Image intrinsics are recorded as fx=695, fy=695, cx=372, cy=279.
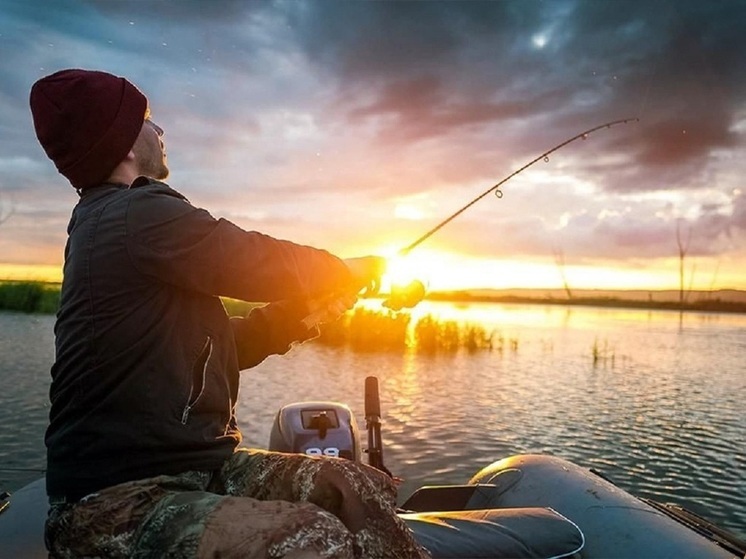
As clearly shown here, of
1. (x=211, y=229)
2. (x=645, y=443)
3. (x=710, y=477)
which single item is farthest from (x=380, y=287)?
(x=645, y=443)

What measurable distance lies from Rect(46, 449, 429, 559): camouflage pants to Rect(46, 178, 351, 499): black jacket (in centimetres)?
9

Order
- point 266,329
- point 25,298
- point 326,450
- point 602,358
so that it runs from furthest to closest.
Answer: point 25,298
point 602,358
point 326,450
point 266,329

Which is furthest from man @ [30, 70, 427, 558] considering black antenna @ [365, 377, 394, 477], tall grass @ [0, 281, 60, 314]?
tall grass @ [0, 281, 60, 314]

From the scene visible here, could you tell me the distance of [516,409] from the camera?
13.0 m

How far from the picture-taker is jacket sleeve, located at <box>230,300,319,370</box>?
296 centimetres

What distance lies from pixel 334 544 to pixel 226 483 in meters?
0.58

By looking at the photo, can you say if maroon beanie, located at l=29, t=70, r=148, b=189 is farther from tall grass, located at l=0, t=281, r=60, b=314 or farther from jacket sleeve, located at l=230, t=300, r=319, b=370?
tall grass, located at l=0, t=281, r=60, b=314

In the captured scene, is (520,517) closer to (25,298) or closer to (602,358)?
(602,358)

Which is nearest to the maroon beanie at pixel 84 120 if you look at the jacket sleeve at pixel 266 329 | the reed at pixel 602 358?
the jacket sleeve at pixel 266 329

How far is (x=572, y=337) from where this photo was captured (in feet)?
93.9

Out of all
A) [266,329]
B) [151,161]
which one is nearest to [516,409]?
[266,329]

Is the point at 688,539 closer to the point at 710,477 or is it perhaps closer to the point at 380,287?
the point at 380,287

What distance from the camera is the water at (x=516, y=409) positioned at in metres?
9.20

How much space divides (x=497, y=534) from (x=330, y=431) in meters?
2.32
